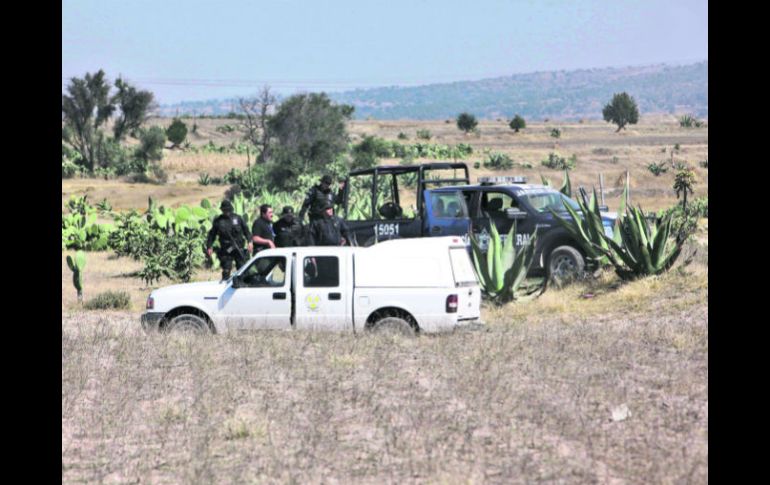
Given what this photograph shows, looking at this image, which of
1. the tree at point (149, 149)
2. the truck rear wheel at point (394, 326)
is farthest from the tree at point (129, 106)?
the truck rear wheel at point (394, 326)

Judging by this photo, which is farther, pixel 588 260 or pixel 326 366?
pixel 588 260

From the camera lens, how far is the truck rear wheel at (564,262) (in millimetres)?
18266

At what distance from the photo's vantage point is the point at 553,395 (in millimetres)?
9812

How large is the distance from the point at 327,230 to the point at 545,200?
3.88m

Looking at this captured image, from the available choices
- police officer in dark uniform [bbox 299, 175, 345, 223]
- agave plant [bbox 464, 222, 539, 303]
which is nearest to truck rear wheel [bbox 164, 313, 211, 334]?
police officer in dark uniform [bbox 299, 175, 345, 223]

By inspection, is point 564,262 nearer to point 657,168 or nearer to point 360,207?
point 360,207

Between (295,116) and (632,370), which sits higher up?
(295,116)

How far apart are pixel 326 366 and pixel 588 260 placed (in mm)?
8032

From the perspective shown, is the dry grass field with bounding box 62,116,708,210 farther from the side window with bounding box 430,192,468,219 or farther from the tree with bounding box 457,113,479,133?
the side window with bounding box 430,192,468,219

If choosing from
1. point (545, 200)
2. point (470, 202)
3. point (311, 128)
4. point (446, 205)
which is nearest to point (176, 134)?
point (311, 128)

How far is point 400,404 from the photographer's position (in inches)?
382
